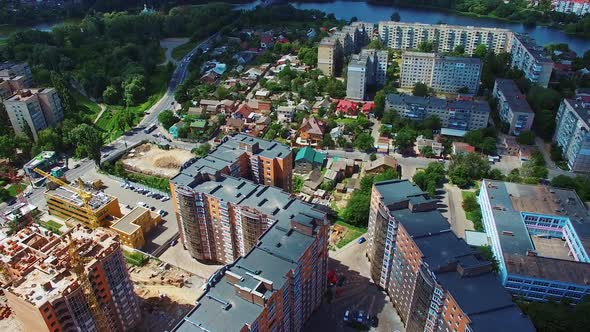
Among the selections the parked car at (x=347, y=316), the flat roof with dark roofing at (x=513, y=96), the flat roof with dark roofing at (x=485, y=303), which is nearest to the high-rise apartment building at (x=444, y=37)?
the flat roof with dark roofing at (x=513, y=96)

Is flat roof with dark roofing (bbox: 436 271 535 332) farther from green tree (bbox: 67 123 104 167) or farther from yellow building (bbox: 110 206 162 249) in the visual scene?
green tree (bbox: 67 123 104 167)

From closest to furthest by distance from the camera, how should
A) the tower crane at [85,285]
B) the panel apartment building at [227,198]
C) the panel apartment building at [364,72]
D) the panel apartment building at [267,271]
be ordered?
the panel apartment building at [267,271] → the tower crane at [85,285] → the panel apartment building at [227,198] → the panel apartment building at [364,72]

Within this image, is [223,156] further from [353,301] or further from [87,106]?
[87,106]

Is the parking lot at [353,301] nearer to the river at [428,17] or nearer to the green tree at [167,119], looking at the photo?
the green tree at [167,119]

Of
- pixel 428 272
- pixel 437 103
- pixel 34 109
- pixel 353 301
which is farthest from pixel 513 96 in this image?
pixel 34 109

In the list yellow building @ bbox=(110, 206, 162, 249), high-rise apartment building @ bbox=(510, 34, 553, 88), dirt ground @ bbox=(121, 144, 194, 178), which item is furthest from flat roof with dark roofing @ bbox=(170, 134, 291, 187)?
high-rise apartment building @ bbox=(510, 34, 553, 88)

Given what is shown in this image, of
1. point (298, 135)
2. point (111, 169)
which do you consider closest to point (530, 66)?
point (298, 135)

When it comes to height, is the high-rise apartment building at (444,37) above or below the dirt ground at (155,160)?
above
